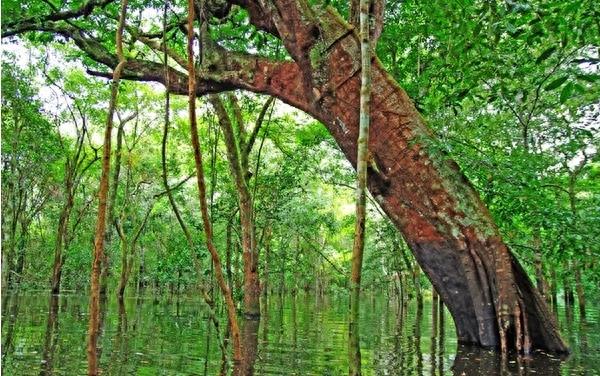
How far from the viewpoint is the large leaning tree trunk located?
25.2 ft

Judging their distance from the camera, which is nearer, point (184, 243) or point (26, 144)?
point (26, 144)

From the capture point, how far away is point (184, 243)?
33.4 m

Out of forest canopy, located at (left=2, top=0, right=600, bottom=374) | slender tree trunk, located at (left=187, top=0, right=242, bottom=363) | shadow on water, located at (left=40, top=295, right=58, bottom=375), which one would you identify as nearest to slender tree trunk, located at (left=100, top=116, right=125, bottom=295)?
forest canopy, located at (left=2, top=0, right=600, bottom=374)

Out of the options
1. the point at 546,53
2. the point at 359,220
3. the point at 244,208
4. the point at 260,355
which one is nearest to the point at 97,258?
the point at 359,220

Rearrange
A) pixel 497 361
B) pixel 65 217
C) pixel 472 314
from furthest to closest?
pixel 65 217, pixel 472 314, pixel 497 361

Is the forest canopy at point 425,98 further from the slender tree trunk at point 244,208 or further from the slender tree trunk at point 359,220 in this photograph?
the slender tree trunk at point 359,220

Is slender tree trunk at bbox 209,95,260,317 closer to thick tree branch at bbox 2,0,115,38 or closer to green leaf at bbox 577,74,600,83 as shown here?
thick tree branch at bbox 2,0,115,38

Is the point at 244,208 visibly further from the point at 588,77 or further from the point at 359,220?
the point at 588,77

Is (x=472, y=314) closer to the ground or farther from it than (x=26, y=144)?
closer to the ground

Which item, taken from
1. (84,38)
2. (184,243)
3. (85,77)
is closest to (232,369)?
(84,38)

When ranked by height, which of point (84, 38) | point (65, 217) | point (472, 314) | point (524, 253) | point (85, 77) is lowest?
point (472, 314)

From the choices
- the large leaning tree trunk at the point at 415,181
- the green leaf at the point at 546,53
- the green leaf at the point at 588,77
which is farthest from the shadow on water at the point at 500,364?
the green leaf at the point at 588,77

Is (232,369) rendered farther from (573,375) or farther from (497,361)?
(573,375)

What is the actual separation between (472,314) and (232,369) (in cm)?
390
